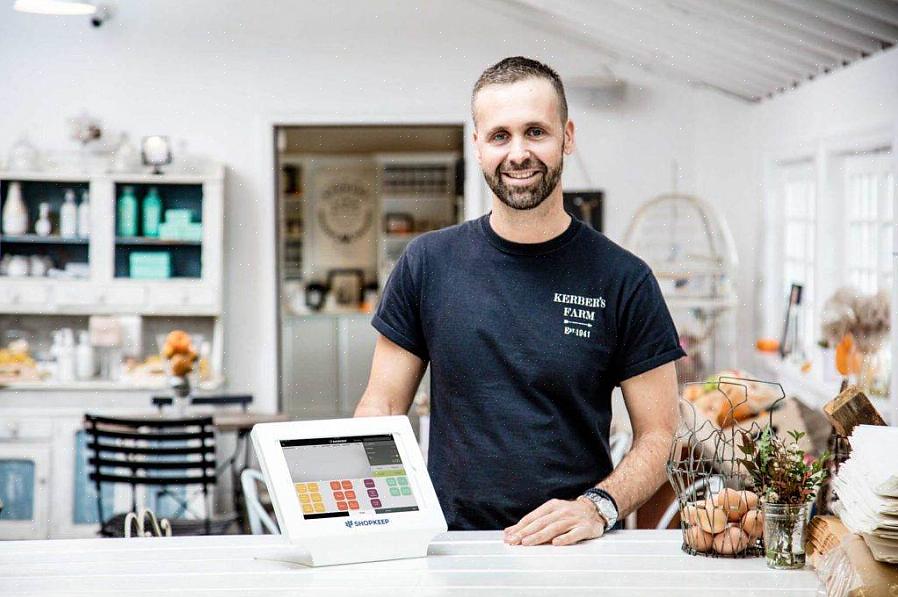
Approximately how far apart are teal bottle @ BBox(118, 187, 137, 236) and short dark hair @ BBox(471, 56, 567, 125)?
191 inches

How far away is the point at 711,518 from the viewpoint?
1720mm

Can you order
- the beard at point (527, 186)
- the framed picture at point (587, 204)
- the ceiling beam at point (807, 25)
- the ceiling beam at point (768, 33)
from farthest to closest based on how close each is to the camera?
the framed picture at point (587, 204) < the ceiling beam at point (768, 33) < the ceiling beam at point (807, 25) < the beard at point (527, 186)

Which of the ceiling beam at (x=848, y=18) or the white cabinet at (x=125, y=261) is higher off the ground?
the ceiling beam at (x=848, y=18)

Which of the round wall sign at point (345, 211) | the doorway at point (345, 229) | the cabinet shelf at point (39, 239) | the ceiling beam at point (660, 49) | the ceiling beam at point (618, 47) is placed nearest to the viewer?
the ceiling beam at point (660, 49)

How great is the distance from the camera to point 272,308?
22.8 ft

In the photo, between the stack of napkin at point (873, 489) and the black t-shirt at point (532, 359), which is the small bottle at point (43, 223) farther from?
the stack of napkin at point (873, 489)

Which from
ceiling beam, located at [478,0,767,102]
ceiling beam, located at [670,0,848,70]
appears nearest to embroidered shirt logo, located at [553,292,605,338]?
ceiling beam, located at [670,0,848,70]

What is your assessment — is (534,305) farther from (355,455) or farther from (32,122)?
(32,122)

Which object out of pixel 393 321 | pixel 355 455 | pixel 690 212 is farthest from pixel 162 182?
pixel 355 455

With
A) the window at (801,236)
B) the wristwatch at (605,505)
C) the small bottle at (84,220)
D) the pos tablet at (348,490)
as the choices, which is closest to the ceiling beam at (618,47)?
the window at (801,236)

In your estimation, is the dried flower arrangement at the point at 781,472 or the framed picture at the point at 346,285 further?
the framed picture at the point at 346,285

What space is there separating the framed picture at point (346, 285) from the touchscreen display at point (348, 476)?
9539 mm

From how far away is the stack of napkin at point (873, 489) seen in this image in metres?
1.49

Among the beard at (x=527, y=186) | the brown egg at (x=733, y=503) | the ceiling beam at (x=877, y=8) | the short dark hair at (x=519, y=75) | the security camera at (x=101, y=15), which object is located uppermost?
the security camera at (x=101, y=15)
